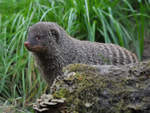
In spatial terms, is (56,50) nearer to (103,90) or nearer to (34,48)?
(34,48)

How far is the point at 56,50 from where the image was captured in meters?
3.04

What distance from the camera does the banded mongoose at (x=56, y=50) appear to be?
2.93 m

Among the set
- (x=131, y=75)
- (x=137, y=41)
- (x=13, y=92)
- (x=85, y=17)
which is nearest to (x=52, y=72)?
(x=13, y=92)

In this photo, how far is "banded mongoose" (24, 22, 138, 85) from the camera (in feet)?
9.60

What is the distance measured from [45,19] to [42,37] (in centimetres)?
99

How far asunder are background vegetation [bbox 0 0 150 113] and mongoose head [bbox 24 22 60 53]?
641 millimetres

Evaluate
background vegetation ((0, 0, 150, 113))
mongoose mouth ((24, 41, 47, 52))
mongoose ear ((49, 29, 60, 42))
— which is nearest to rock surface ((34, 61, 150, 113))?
mongoose mouth ((24, 41, 47, 52))

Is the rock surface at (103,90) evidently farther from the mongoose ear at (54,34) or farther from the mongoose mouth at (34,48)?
the mongoose ear at (54,34)

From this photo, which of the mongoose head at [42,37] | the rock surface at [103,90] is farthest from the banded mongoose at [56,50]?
the rock surface at [103,90]

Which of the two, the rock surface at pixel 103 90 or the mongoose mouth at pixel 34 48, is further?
the mongoose mouth at pixel 34 48

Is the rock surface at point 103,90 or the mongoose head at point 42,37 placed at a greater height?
the mongoose head at point 42,37

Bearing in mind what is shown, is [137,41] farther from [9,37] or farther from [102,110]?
[102,110]

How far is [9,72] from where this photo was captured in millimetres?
3867

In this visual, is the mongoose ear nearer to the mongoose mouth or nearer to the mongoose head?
the mongoose head
